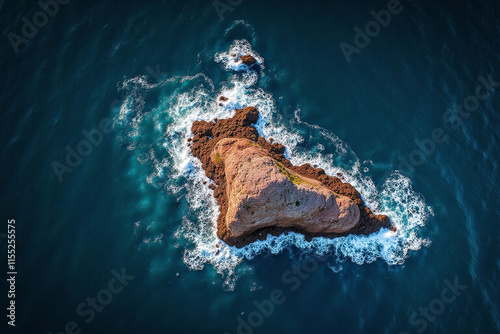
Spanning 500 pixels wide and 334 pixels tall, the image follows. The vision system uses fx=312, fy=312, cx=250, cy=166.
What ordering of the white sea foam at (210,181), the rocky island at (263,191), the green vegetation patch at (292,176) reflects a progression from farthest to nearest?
the white sea foam at (210,181)
the green vegetation patch at (292,176)
the rocky island at (263,191)

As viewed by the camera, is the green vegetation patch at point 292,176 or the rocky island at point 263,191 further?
the green vegetation patch at point 292,176

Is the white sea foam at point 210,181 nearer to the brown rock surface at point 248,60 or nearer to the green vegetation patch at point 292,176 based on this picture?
the brown rock surface at point 248,60

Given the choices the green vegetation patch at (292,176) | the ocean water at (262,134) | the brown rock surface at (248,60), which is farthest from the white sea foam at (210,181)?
the green vegetation patch at (292,176)

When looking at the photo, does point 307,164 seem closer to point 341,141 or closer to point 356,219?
point 341,141

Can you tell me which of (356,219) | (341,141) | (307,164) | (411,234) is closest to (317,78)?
(341,141)

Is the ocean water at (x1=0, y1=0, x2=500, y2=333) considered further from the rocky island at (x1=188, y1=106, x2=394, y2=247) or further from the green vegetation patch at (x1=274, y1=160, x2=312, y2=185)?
the green vegetation patch at (x1=274, y1=160, x2=312, y2=185)

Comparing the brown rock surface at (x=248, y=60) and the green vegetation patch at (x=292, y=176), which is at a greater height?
the brown rock surface at (x=248, y=60)
